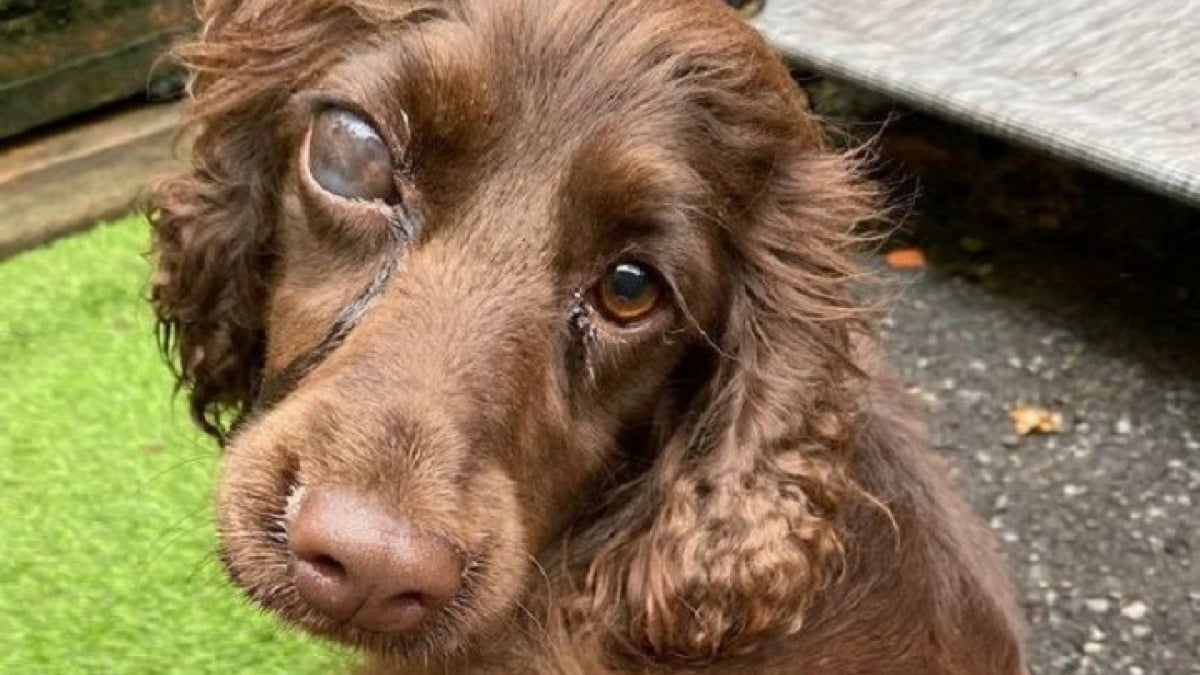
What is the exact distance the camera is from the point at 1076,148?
3.53 metres

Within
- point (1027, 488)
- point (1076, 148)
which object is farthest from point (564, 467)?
point (1076, 148)

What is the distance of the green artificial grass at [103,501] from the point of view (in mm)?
2877

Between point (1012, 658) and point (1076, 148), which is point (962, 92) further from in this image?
point (1012, 658)

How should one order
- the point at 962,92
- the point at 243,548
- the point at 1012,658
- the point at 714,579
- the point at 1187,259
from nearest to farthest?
1. the point at 243,548
2. the point at 714,579
3. the point at 1012,658
4. the point at 962,92
5. the point at 1187,259

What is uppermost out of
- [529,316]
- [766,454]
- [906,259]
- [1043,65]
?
[529,316]

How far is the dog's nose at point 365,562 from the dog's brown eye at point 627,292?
0.40 m

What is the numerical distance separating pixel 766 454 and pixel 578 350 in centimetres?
28

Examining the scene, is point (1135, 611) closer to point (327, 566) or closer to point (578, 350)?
point (578, 350)

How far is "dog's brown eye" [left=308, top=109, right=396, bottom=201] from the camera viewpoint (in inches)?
78.2

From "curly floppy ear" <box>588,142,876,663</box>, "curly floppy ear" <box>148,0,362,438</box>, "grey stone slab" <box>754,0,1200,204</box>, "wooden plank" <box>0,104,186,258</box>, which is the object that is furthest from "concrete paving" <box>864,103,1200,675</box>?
"wooden plank" <box>0,104,186,258</box>

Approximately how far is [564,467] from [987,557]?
25.4 inches

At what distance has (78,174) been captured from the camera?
4.38 m

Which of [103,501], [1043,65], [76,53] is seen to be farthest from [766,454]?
[76,53]

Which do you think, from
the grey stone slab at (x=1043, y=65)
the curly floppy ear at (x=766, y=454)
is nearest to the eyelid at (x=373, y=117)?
the curly floppy ear at (x=766, y=454)
